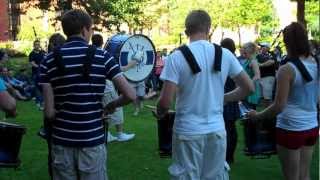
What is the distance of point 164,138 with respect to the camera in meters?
5.78

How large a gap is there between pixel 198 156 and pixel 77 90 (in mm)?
1073

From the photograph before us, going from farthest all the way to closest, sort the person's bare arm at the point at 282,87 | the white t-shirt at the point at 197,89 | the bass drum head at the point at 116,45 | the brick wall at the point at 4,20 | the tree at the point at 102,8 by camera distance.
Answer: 1. the brick wall at the point at 4,20
2. the tree at the point at 102,8
3. the bass drum head at the point at 116,45
4. the person's bare arm at the point at 282,87
5. the white t-shirt at the point at 197,89

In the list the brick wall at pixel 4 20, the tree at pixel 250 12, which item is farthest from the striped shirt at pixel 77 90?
the brick wall at pixel 4 20

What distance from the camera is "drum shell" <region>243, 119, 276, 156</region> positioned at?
18.8 ft

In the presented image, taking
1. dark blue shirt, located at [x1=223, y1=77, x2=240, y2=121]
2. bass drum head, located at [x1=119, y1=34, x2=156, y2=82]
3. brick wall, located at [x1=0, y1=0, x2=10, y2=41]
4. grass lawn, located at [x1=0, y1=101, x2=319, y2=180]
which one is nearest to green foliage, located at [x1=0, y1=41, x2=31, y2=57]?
brick wall, located at [x1=0, y1=0, x2=10, y2=41]

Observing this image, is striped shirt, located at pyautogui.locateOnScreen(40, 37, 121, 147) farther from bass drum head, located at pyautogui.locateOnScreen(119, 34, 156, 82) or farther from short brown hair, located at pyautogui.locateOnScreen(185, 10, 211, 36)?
bass drum head, located at pyautogui.locateOnScreen(119, 34, 156, 82)

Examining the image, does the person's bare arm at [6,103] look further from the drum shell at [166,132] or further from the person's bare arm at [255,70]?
the person's bare arm at [255,70]

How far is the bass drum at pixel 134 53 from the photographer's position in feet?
35.6

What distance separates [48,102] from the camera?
4.79m

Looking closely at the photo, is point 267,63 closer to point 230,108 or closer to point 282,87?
point 230,108

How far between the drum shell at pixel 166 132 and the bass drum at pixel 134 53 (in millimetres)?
5068

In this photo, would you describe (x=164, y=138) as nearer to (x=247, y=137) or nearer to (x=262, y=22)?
(x=247, y=137)

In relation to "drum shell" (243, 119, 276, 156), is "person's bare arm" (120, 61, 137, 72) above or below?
above

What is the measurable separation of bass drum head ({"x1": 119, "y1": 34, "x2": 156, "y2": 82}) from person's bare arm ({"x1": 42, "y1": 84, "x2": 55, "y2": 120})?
5.97m
